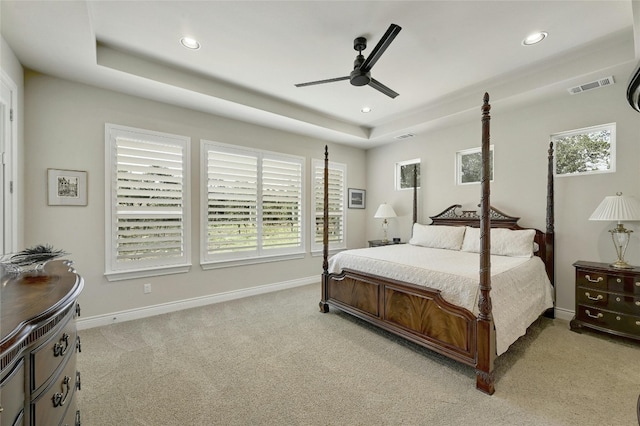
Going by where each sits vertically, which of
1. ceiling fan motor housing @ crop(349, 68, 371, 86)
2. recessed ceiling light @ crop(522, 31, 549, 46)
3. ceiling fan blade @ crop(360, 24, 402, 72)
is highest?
recessed ceiling light @ crop(522, 31, 549, 46)

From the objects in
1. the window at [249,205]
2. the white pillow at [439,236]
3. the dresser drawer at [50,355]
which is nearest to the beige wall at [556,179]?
the white pillow at [439,236]

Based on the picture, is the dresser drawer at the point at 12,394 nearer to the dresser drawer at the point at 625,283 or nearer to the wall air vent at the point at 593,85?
the dresser drawer at the point at 625,283

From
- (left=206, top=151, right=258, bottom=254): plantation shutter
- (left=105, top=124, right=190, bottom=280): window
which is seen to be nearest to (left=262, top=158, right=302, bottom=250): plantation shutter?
(left=206, top=151, right=258, bottom=254): plantation shutter

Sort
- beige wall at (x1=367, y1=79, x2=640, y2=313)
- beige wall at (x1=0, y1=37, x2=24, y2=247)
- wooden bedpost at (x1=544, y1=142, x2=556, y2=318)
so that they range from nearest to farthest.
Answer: beige wall at (x1=0, y1=37, x2=24, y2=247) → beige wall at (x1=367, y1=79, x2=640, y2=313) → wooden bedpost at (x1=544, y1=142, x2=556, y2=318)

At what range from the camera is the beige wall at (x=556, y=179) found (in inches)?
125

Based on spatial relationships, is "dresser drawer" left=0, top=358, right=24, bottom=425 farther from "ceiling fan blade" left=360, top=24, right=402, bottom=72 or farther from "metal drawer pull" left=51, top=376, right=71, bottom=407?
"ceiling fan blade" left=360, top=24, right=402, bottom=72

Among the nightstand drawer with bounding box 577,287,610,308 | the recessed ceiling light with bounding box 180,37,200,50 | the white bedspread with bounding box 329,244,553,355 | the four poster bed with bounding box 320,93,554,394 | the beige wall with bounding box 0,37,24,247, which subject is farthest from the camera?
the nightstand drawer with bounding box 577,287,610,308

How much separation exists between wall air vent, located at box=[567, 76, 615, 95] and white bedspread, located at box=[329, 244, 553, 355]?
2.05 metres

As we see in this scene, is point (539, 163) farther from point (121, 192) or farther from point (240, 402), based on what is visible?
point (121, 192)

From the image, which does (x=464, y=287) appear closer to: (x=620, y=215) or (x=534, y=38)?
(x=620, y=215)

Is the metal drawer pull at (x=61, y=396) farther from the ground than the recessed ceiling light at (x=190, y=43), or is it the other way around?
the recessed ceiling light at (x=190, y=43)

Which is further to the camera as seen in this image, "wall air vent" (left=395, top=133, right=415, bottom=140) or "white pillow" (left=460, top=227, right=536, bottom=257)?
"wall air vent" (left=395, top=133, right=415, bottom=140)

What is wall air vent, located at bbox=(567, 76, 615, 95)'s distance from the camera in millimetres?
3035

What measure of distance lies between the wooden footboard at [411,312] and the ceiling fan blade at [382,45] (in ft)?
6.82
